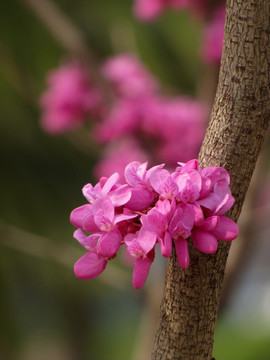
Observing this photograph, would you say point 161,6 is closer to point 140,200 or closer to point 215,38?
point 215,38

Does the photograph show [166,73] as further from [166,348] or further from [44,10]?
[166,348]

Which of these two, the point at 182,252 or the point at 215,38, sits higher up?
the point at 215,38

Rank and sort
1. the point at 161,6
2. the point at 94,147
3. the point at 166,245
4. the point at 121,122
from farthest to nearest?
the point at 94,147
the point at 161,6
the point at 121,122
the point at 166,245

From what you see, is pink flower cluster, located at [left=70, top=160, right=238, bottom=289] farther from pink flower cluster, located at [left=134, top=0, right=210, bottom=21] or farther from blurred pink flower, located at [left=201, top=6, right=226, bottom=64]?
pink flower cluster, located at [left=134, top=0, right=210, bottom=21]

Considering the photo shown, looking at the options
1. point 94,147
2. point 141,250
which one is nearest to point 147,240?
point 141,250

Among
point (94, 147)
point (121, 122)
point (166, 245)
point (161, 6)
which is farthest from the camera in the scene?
point (94, 147)

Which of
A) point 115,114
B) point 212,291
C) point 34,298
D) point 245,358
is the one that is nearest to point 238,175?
point 212,291
